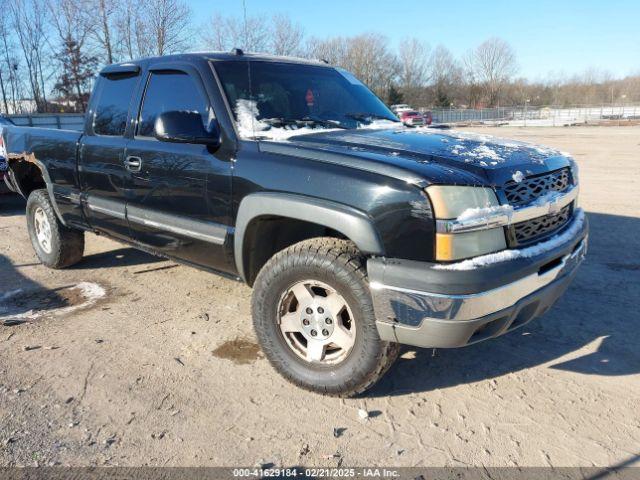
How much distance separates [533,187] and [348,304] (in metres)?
1.18

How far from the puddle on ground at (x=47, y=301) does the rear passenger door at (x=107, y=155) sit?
643 mm

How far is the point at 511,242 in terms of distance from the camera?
8.64 ft

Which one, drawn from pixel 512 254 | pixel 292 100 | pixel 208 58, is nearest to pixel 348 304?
pixel 512 254

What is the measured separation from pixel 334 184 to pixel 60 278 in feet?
12.2

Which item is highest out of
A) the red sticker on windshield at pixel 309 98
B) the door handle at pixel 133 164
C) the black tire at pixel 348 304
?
the red sticker on windshield at pixel 309 98

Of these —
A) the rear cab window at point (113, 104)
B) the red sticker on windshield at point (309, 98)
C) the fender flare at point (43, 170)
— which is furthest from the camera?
the fender flare at point (43, 170)

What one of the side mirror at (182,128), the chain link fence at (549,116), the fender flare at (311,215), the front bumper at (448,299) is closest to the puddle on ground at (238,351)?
the fender flare at (311,215)

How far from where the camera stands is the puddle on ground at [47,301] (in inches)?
169

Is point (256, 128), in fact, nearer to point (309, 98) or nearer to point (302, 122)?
point (302, 122)

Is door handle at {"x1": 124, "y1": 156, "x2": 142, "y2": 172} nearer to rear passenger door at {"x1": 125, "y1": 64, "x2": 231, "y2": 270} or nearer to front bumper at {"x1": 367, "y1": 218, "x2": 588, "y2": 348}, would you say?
rear passenger door at {"x1": 125, "y1": 64, "x2": 231, "y2": 270}

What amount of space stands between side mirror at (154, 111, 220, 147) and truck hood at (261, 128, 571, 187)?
1.78 feet

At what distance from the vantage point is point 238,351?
11.8 ft

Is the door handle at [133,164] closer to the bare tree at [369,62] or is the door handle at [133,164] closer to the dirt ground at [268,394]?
the dirt ground at [268,394]

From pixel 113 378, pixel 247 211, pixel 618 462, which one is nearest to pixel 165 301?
pixel 113 378
